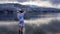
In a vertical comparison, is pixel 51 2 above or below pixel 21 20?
below

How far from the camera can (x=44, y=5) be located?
32875 mm

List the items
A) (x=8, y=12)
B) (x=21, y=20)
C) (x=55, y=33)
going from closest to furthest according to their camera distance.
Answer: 1. (x=21, y=20)
2. (x=55, y=33)
3. (x=8, y=12)

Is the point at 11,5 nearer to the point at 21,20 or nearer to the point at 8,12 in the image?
the point at 8,12

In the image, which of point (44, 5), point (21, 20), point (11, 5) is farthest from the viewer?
point (44, 5)

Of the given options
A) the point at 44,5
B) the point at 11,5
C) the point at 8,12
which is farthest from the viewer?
the point at 44,5

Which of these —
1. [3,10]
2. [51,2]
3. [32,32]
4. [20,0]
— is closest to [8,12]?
[3,10]

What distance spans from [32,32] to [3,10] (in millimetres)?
14314

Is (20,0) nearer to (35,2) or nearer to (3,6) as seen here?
(35,2)

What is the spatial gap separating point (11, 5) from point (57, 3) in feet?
30.7

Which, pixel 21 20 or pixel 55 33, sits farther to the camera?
pixel 55 33

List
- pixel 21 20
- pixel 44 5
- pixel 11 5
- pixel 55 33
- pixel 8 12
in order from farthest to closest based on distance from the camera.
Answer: pixel 44 5
pixel 11 5
pixel 8 12
pixel 55 33
pixel 21 20

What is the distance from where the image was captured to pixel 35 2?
3356 centimetres

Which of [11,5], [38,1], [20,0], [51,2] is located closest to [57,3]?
[51,2]

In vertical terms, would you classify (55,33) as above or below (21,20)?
below
